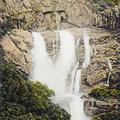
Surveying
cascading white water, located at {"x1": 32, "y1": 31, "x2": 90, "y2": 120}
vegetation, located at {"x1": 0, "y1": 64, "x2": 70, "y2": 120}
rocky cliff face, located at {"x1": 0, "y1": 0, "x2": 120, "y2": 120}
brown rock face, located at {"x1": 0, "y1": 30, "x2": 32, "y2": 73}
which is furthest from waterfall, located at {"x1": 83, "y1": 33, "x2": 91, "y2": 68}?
vegetation, located at {"x1": 0, "y1": 64, "x2": 70, "y2": 120}

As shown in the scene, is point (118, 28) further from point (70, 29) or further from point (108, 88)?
point (108, 88)

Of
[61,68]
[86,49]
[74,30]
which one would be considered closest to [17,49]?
[61,68]

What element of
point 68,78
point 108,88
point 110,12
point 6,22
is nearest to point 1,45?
point 6,22

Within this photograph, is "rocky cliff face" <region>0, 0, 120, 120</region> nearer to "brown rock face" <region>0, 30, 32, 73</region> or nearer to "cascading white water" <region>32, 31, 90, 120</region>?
"brown rock face" <region>0, 30, 32, 73</region>

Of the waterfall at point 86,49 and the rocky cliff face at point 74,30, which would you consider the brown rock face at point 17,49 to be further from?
the waterfall at point 86,49

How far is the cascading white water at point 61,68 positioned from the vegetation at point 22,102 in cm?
322

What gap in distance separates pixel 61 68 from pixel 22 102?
29.5 feet

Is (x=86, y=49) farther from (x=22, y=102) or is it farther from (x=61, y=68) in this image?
(x=22, y=102)

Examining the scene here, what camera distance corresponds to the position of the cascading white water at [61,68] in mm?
51219

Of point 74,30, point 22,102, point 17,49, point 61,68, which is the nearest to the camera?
point 22,102

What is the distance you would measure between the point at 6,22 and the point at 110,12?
1250 cm

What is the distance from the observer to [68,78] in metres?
52.9

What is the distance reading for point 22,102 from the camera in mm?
46156

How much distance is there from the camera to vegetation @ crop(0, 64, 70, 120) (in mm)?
45094
